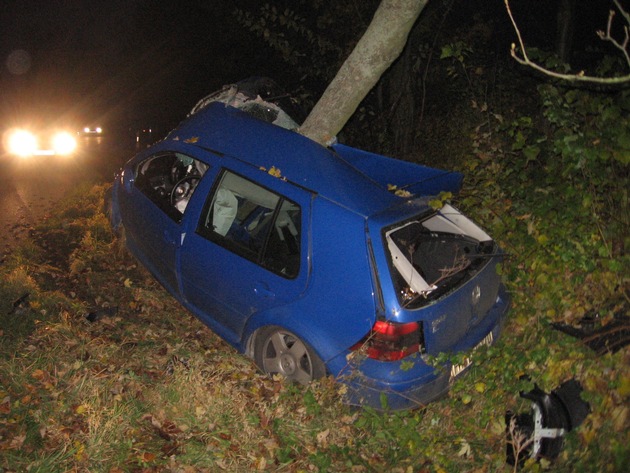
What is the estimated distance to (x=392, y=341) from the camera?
3.11 metres

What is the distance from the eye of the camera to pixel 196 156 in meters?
4.20

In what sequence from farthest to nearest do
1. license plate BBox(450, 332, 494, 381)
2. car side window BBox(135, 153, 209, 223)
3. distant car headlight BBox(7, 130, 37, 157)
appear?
distant car headlight BBox(7, 130, 37, 157) < car side window BBox(135, 153, 209, 223) < license plate BBox(450, 332, 494, 381)

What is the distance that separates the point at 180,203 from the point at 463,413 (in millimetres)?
3098

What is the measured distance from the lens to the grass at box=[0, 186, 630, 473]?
9.53 ft

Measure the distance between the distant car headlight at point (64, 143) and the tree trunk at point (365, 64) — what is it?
16.7ft

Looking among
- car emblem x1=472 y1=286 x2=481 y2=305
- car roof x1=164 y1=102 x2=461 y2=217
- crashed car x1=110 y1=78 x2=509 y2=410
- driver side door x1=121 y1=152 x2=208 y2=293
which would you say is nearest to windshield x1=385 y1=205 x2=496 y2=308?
crashed car x1=110 y1=78 x2=509 y2=410

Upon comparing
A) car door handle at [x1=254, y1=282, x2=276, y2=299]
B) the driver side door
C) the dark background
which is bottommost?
car door handle at [x1=254, y1=282, x2=276, y2=299]

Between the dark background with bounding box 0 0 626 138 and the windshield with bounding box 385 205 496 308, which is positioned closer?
the windshield with bounding box 385 205 496 308

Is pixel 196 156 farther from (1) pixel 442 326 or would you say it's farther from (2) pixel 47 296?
(1) pixel 442 326

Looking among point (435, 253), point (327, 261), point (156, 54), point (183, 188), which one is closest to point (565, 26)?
point (435, 253)

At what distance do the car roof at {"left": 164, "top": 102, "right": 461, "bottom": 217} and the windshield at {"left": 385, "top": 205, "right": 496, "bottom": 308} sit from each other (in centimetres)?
24

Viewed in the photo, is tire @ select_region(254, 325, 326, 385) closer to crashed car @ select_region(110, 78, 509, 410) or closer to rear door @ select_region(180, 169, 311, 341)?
crashed car @ select_region(110, 78, 509, 410)

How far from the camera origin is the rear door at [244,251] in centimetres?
350

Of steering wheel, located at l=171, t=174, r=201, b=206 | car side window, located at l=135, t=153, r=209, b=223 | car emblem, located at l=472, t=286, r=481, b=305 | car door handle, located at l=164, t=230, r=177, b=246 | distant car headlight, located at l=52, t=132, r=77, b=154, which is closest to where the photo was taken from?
car emblem, located at l=472, t=286, r=481, b=305
